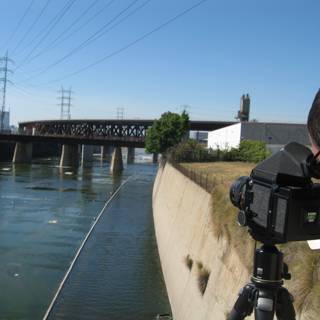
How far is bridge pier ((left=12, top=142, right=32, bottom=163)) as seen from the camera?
422 feet

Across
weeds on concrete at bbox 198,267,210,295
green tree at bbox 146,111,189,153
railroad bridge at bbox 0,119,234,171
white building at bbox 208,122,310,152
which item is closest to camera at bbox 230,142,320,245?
weeds on concrete at bbox 198,267,210,295

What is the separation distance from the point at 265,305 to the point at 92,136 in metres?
136

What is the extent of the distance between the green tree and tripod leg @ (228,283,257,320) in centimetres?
9088

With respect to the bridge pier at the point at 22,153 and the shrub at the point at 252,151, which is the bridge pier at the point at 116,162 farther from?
the shrub at the point at 252,151

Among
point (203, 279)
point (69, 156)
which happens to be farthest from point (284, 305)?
point (69, 156)

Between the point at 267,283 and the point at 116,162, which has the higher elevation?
the point at 267,283

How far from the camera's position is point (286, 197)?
3.09 metres

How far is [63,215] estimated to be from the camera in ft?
166

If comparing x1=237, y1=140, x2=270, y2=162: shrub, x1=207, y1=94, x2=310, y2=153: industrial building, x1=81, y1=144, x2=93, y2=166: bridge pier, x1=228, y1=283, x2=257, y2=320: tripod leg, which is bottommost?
x1=81, y1=144, x2=93, y2=166: bridge pier

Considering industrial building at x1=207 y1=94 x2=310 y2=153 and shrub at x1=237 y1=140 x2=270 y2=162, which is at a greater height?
industrial building at x1=207 y1=94 x2=310 y2=153

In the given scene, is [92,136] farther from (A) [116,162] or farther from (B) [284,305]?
(B) [284,305]

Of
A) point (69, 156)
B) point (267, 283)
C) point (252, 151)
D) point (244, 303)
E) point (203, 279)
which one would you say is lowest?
point (69, 156)

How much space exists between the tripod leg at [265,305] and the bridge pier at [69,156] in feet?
404

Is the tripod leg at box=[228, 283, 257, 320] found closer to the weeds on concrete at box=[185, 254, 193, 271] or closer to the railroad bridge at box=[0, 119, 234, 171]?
the weeds on concrete at box=[185, 254, 193, 271]
